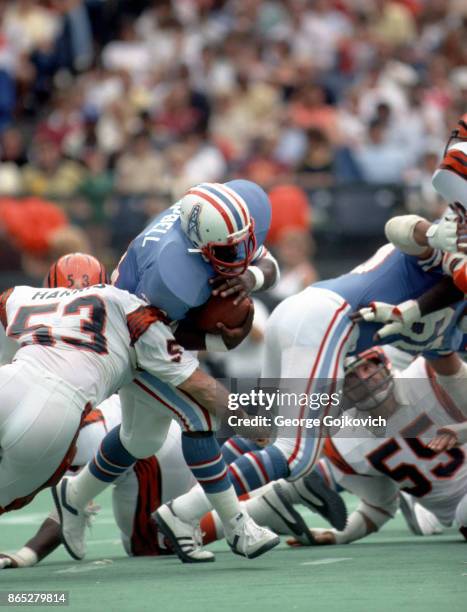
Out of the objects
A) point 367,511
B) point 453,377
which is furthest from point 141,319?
point 453,377

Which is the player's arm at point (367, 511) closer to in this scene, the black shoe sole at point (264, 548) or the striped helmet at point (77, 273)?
the black shoe sole at point (264, 548)

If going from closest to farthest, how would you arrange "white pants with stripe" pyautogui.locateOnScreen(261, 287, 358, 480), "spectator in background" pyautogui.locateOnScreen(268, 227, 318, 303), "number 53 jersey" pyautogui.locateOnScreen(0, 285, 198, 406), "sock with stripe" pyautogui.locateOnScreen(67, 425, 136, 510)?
"number 53 jersey" pyautogui.locateOnScreen(0, 285, 198, 406) < "sock with stripe" pyautogui.locateOnScreen(67, 425, 136, 510) < "white pants with stripe" pyautogui.locateOnScreen(261, 287, 358, 480) < "spectator in background" pyautogui.locateOnScreen(268, 227, 318, 303)

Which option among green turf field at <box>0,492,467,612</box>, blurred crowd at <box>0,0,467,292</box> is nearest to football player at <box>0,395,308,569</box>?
green turf field at <box>0,492,467,612</box>

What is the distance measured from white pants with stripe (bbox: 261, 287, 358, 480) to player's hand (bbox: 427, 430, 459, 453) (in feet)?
1.71

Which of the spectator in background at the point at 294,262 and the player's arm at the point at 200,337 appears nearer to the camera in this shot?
the player's arm at the point at 200,337

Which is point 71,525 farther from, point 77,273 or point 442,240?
point 442,240

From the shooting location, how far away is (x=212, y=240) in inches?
226

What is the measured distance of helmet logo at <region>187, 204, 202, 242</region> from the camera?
577cm

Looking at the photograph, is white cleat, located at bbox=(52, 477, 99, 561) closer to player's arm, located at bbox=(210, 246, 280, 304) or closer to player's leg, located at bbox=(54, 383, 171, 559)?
player's leg, located at bbox=(54, 383, 171, 559)

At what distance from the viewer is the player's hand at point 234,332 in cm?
593

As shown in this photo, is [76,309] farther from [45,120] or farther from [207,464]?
[45,120]

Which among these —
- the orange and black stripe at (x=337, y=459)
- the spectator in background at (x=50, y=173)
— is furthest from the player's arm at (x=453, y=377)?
the spectator in background at (x=50, y=173)

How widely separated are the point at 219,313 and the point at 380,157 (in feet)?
25.9

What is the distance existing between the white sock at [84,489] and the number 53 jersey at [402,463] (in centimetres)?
110
